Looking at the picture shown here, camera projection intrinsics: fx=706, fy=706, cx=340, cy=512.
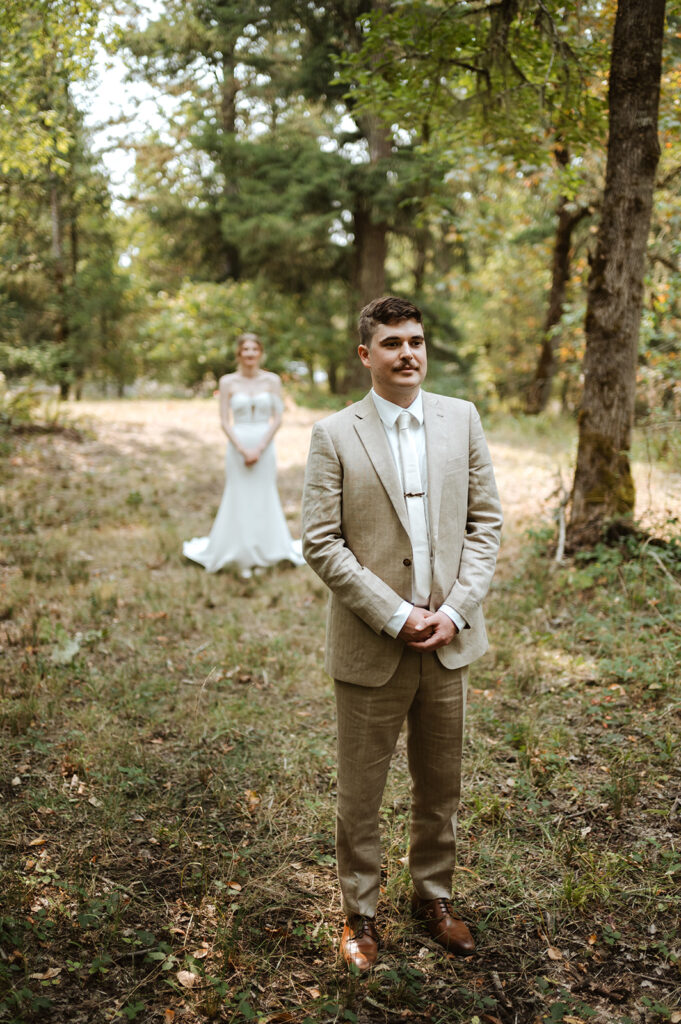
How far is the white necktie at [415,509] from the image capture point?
2.77m

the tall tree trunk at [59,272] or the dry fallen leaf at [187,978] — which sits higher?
the tall tree trunk at [59,272]

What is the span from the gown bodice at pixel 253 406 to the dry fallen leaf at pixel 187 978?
246 inches

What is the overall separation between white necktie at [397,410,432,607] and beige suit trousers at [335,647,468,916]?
0.89ft

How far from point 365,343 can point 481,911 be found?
8.52 feet

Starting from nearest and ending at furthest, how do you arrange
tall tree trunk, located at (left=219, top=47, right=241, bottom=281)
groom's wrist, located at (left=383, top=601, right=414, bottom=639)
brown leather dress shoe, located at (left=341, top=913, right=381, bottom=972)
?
groom's wrist, located at (left=383, top=601, right=414, bottom=639) < brown leather dress shoe, located at (left=341, top=913, right=381, bottom=972) < tall tree trunk, located at (left=219, top=47, right=241, bottom=281)

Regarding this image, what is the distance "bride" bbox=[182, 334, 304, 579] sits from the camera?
815cm

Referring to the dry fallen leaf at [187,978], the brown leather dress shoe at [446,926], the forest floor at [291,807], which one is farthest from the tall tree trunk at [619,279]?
the dry fallen leaf at [187,978]

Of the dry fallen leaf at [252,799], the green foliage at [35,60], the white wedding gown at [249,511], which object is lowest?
the dry fallen leaf at [252,799]

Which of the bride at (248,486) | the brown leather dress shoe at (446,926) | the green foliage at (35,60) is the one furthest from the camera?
the bride at (248,486)

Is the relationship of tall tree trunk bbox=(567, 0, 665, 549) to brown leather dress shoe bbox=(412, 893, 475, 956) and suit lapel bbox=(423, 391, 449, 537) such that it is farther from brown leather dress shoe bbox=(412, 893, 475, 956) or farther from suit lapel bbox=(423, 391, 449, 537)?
brown leather dress shoe bbox=(412, 893, 475, 956)

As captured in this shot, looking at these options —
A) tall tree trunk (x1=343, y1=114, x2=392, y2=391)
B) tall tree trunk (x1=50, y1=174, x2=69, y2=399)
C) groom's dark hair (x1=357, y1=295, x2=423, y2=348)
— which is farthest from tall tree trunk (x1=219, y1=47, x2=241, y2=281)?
groom's dark hair (x1=357, y1=295, x2=423, y2=348)

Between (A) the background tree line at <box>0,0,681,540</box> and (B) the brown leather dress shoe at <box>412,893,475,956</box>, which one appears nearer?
(B) the brown leather dress shoe at <box>412,893,475,956</box>

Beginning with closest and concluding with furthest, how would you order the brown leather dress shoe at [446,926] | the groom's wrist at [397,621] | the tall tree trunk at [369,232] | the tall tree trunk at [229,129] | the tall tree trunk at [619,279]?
the groom's wrist at [397,621] < the brown leather dress shoe at [446,926] < the tall tree trunk at [619,279] < the tall tree trunk at [369,232] < the tall tree trunk at [229,129]

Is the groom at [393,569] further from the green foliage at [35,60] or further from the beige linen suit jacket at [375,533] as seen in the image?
the green foliage at [35,60]
